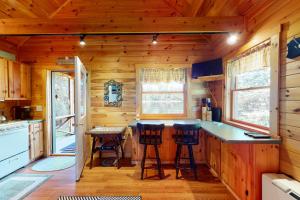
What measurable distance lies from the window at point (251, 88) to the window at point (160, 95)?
3.96 ft

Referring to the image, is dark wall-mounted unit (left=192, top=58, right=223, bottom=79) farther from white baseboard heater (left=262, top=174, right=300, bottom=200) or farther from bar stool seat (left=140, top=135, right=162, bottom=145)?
white baseboard heater (left=262, top=174, right=300, bottom=200)

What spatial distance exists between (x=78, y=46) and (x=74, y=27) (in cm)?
163

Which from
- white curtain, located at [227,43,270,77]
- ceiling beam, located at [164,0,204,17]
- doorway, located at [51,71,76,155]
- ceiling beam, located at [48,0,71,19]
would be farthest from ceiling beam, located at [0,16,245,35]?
doorway, located at [51,71,76,155]

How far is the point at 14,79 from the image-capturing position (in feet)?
12.9

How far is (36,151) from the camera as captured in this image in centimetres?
422

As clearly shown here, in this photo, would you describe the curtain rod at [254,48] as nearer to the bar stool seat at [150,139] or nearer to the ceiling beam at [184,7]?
the ceiling beam at [184,7]

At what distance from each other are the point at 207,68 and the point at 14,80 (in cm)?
405

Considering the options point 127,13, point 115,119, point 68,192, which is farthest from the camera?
point 115,119

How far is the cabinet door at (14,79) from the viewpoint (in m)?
3.83

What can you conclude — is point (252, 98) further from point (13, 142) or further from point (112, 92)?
point (13, 142)

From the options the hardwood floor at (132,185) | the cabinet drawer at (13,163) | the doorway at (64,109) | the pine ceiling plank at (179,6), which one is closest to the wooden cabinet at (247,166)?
the hardwood floor at (132,185)

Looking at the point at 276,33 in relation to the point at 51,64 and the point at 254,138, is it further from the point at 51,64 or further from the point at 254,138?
the point at 51,64

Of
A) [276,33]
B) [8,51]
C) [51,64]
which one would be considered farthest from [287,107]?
[8,51]

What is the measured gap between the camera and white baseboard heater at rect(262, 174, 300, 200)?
1712 mm
